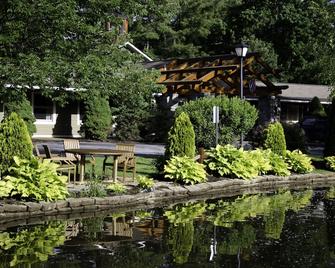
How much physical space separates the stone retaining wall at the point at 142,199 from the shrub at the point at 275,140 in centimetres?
129

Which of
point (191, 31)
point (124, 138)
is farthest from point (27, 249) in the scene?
point (191, 31)

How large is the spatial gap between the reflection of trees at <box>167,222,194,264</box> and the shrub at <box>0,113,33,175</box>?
3.68 metres

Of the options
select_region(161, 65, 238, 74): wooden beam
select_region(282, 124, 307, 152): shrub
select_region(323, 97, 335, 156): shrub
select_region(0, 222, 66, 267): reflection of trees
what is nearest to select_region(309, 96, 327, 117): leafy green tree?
select_region(161, 65, 238, 74): wooden beam

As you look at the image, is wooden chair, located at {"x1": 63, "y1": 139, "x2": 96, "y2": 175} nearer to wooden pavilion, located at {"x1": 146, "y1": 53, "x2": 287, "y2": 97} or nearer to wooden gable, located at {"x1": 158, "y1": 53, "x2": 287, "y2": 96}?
wooden pavilion, located at {"x1": 146, "y1": 53, "x2": 287, "y2": 97}

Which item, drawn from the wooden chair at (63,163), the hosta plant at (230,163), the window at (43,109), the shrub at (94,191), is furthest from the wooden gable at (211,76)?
the shrub at (94,191)

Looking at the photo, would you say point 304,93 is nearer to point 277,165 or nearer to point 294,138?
point 294,138

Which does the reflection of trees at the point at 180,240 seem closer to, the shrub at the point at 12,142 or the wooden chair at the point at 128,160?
the shrub at the point at 12,142

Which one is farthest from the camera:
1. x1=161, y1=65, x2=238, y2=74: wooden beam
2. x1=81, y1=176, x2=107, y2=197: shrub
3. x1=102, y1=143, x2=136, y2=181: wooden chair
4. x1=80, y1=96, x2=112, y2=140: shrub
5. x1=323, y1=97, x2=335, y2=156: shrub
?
x1=80, y1=96, x2=112, y2=140: shrub

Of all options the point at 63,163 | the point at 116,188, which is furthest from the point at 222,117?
the point at 116,188

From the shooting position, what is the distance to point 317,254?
847 centimetres

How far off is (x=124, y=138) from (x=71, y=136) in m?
3.53

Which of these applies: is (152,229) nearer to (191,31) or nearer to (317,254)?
(317,254)

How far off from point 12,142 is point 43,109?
69.5ft

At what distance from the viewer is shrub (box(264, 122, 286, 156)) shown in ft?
65.0
